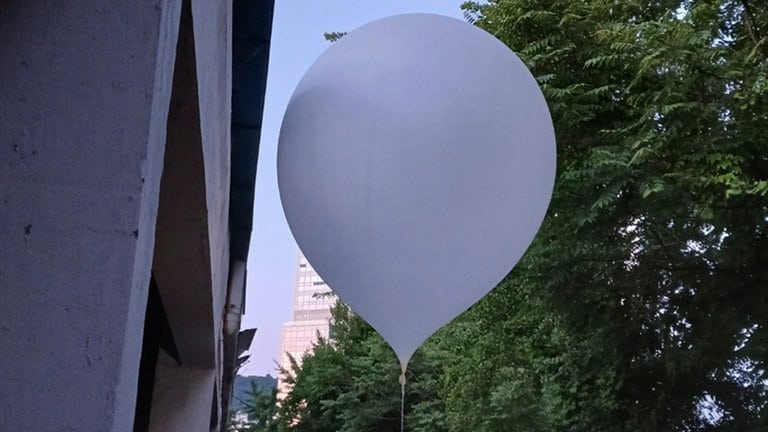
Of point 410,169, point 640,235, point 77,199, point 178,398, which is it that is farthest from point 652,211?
point 77,199

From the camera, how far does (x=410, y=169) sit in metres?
2.84

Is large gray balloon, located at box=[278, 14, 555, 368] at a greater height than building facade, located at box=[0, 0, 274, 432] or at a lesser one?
greater

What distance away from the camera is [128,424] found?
3.57 feet

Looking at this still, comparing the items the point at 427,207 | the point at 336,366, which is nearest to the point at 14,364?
the point at 427,207

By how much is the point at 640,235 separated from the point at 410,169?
5.46 meters

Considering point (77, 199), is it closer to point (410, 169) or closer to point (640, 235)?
point (410, 169)

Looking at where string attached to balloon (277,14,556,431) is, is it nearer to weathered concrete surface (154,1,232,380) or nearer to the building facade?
weathered concrete surface (154,1,232,380)

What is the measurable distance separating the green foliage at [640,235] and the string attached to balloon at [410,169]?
3.58 meters

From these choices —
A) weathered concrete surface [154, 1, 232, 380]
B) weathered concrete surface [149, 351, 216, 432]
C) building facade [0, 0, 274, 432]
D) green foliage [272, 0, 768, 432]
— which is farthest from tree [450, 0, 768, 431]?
Result: building facade [0, 0, 274, 432]

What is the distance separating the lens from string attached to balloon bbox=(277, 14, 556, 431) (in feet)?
9.23

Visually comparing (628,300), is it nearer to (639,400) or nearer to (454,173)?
(639,400)

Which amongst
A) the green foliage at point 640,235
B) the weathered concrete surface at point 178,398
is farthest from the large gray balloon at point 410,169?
the green foliage at point 640,235

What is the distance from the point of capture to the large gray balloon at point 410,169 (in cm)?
281

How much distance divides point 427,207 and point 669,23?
191 inches
